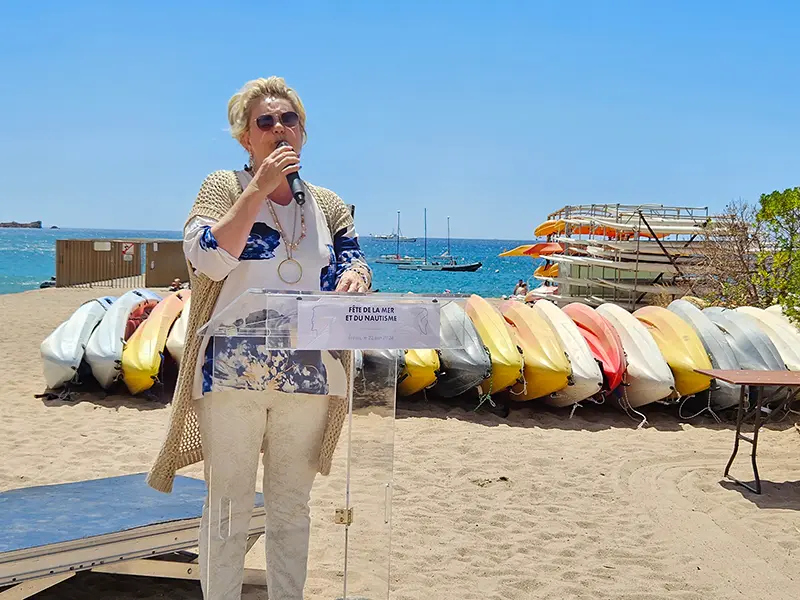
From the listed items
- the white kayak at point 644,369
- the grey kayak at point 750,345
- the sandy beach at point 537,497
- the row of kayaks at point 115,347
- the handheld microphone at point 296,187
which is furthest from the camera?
the row of kayaks at point 115,347

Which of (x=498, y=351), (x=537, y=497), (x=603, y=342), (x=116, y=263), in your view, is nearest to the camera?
(x=537, y=497)

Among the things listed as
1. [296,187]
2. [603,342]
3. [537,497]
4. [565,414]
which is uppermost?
[296,187]

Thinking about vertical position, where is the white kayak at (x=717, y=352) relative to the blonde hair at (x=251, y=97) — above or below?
below

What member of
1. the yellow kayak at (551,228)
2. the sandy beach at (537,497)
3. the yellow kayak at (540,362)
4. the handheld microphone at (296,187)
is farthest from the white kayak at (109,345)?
the yellow kayak at (551,228)

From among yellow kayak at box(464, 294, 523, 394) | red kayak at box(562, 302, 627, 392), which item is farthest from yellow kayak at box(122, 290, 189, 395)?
red kayak at box(562, 302, 627, 392)

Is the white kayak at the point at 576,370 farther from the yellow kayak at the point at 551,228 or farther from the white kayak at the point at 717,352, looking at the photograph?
the yellow kayak at the point at 551,228

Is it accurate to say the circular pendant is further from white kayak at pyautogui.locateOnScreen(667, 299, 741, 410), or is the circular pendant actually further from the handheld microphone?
white kayak at pyautogui.locateOnScreen(667, 299, 741, 410)

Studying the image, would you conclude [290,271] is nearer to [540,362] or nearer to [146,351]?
[540,362]

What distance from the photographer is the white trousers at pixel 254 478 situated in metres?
2.32

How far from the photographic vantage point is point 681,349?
23.1 feet

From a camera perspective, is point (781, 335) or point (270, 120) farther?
point (781, 335)

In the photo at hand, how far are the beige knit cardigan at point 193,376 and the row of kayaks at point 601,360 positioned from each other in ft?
13.5

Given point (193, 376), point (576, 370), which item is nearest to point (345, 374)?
point (193, 376)

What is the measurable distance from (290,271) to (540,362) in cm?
474
